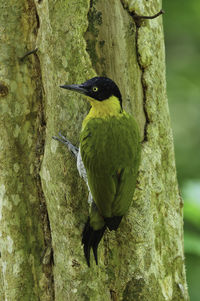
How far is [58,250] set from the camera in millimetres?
2967

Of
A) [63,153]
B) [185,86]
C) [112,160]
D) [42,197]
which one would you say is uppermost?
[185,86]

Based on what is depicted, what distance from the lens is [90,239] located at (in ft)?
9.41

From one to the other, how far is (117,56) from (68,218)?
3.79 feet

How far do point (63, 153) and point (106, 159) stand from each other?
30 cm

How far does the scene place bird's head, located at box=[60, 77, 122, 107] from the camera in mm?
2920

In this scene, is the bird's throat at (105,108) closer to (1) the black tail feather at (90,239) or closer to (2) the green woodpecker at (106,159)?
(2) the green woodpecker at (106,159)

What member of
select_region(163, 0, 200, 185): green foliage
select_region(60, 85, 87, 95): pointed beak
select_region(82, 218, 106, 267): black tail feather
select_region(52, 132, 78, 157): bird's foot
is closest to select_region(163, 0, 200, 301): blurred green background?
select_region(163, 0, 200, 185): green foliage

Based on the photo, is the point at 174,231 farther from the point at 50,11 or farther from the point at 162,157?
the point at 50,11

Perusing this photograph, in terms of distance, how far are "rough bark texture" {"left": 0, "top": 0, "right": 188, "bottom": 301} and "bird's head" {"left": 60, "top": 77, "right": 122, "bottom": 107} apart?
11 centimetres

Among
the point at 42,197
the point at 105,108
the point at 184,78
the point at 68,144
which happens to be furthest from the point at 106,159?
the point at 184,78

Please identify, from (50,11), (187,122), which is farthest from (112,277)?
(187,122)

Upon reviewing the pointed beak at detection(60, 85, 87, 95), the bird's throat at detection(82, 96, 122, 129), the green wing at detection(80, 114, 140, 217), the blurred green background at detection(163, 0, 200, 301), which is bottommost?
the green wing at detection(80, 114, 140, 217)

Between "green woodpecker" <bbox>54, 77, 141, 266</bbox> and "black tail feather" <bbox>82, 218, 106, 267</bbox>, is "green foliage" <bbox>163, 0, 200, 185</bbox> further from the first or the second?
"black tail feather" <bbox>82, 218, 106, 267</bbox>

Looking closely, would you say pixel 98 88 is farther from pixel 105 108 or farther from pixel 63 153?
pixel 63 153
